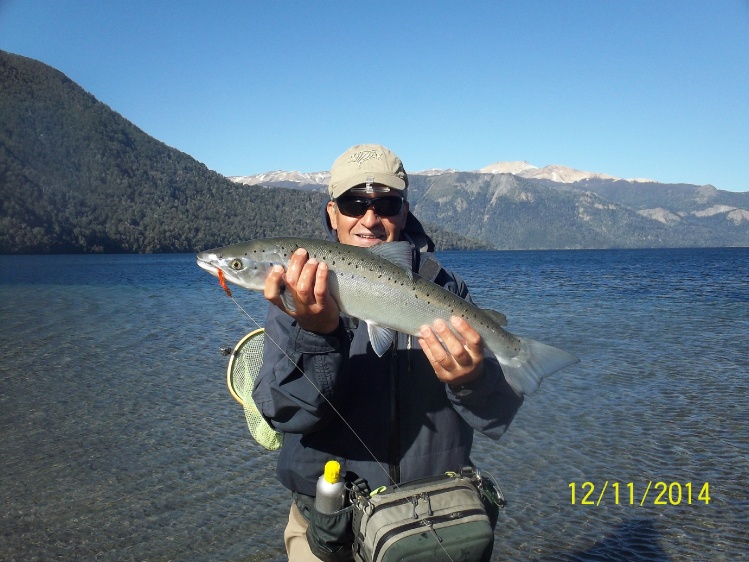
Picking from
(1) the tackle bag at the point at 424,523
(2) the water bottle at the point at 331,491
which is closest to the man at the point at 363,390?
(2) the water bottle at the point at 331,491

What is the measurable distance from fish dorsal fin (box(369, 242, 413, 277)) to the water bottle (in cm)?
130

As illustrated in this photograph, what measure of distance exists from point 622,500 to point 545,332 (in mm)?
15719

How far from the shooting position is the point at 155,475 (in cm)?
913

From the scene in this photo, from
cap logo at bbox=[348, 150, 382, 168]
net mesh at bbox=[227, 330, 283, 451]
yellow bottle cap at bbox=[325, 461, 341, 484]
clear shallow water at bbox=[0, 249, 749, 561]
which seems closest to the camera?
yellow bottle cap at bbox=[325, 461, 341, 484]

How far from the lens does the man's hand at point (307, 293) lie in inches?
126

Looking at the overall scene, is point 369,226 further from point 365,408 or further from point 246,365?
point 246,365

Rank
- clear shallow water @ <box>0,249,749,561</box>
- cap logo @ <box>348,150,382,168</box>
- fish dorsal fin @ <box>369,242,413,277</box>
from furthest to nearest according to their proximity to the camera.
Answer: clear shallow water @ <box>0,249,749,561</box>, cap logo @ <box>348,150,382,168</box>, fish dorsal fin @ <box>369,242,413,277</box>

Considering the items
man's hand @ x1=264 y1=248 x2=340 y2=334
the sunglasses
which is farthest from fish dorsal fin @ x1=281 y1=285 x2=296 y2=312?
the sunglasses

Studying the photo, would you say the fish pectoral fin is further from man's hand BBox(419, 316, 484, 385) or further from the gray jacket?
man's hand BBox(419, 316, 484, 385)

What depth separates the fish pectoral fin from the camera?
3412 millimetres

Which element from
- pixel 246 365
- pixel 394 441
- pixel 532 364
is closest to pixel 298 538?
pixel 394 441

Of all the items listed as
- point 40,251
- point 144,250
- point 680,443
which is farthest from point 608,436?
point 144,250

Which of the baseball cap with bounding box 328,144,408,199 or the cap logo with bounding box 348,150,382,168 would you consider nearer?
the baseball cap with bounding box 328,144,408,199

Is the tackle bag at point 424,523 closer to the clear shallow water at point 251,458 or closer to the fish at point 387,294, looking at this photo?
the fish at point 387,294
